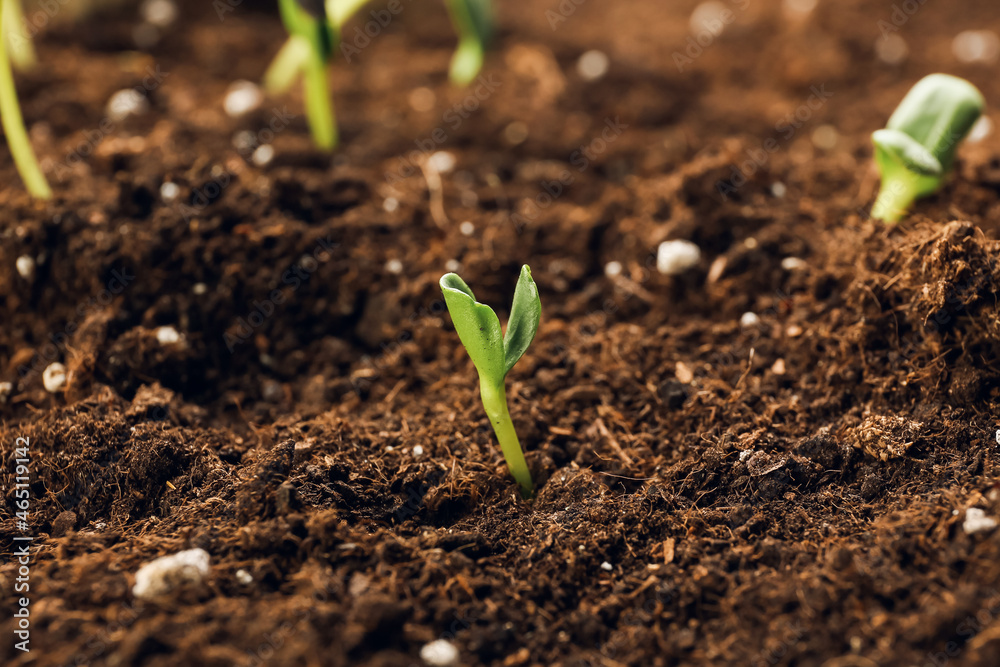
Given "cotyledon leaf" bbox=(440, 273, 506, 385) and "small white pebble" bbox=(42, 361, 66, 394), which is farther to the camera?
"small white pebble" bbox=(42, 361, 66, 394)

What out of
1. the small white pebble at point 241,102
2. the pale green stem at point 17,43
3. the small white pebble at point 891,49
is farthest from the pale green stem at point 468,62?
the small white pebble at point 891,49

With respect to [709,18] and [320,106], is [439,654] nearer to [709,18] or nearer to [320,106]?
[320,106]

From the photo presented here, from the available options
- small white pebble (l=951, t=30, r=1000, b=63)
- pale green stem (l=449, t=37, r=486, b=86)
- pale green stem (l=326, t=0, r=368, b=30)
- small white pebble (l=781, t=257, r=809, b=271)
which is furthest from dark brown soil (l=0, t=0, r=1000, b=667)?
small white pebble (l=951, t=30, r=1000, b=63)

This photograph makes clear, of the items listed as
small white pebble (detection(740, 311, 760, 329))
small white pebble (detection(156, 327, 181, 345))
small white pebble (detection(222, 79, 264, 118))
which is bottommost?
small white pebble (detection(740, 311, 760, 329))

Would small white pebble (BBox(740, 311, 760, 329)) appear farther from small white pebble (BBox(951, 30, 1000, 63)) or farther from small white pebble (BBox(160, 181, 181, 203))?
small white pebble (BBox(951, 30, 1000, 63))

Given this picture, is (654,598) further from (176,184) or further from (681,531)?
(176,184)

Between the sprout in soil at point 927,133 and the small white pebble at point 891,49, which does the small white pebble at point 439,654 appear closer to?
the sprout in soil at point 927,133
